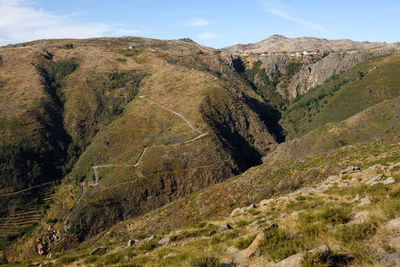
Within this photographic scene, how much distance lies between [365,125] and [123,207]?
229 ft

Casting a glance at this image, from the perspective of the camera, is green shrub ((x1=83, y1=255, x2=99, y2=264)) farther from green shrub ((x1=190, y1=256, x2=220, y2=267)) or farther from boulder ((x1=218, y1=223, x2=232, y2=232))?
green shrub ((x1=190, y1=256, x2=220, y2=267))

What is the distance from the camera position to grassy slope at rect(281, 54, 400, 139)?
10446 cm

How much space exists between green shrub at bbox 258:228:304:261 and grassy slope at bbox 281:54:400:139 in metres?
108

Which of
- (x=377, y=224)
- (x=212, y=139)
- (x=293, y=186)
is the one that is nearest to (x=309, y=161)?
(x=293, y=186)

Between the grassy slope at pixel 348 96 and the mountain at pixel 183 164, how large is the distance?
876 mm

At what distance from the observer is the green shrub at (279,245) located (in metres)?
8.95

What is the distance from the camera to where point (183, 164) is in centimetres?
7344

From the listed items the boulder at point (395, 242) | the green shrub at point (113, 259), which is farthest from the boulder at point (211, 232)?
the boulder at point (395, 242)

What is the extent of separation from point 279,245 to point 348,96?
125938 millimetres

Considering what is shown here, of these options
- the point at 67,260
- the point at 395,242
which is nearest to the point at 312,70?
the point at 67,260

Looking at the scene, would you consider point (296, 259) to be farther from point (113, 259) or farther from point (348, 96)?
point (348, 96)

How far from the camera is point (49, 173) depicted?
263 feet

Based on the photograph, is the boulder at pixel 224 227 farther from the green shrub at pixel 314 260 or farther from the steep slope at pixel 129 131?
the steep slope at pixel 129 131

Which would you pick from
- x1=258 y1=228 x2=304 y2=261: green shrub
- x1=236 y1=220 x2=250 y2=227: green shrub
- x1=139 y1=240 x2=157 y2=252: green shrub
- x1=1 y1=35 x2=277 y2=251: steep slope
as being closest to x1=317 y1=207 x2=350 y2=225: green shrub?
x1=258 y1=228 x2=304 y2=261: green shrub
